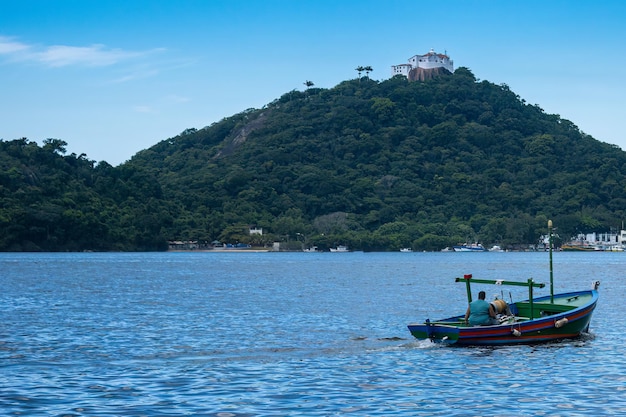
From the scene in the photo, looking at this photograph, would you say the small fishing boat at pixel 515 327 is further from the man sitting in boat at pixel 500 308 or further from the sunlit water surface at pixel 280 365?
the sunlit water surface at pixel 280 365

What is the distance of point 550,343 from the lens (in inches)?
1816

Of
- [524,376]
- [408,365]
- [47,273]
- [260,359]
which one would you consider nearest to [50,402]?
[260,359]

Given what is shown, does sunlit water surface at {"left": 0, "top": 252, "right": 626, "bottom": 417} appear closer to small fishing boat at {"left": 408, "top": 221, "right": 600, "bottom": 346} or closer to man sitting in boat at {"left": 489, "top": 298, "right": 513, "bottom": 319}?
small fishing boat at {"left": 408, "top": 221, "right": 600, "bottom": 346}

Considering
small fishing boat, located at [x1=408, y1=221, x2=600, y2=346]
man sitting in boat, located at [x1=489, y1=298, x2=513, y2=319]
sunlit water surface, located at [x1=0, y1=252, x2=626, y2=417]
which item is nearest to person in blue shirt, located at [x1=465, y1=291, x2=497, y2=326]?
small fishing boat, located at [x1=408, y1=221, x2=600, y2=346]

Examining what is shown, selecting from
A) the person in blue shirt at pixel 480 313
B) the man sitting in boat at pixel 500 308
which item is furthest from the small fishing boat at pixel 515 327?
the person in blue shirt at pixel 480 313

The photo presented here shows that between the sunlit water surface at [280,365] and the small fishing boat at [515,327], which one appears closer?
the sunlit water surface at [280,365]

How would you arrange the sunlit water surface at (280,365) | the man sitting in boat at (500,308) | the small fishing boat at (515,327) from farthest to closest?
the man sitting in boat at (500,308) < the small fishing boat at (515,327) < the sunlit water surface at (280,365)

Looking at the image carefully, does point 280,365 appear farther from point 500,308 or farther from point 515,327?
point 500,308

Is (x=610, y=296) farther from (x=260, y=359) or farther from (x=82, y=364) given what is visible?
(x=82, y=364)

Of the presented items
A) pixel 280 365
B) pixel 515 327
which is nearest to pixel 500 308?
pixel 515 327

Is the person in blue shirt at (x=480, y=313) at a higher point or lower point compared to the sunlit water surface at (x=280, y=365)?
higher

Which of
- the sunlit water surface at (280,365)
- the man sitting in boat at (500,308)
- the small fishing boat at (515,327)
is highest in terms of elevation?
the man sitting in boat at (500,308)

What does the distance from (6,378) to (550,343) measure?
83.2 ft

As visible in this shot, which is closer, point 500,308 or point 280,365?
point 280,365
